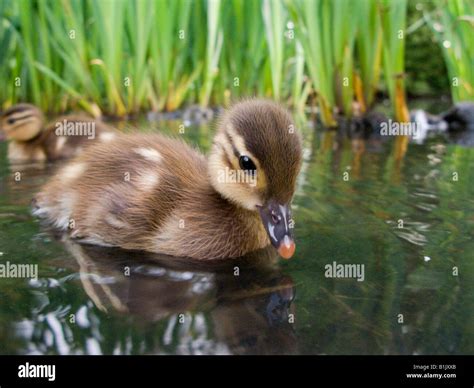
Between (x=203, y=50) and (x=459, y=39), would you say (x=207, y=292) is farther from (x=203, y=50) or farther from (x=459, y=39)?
(x=203, y=50)

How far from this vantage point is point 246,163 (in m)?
2.58

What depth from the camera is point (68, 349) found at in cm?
186

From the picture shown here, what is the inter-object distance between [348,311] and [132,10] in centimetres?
509

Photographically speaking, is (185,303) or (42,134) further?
(42,134)

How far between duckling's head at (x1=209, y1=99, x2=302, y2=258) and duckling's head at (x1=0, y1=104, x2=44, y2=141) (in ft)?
9.53

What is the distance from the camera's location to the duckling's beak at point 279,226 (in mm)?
2420

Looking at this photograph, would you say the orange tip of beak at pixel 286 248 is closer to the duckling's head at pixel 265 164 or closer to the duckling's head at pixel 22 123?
the duckling's head at pixel 265 164

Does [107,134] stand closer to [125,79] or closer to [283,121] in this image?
[283,121]

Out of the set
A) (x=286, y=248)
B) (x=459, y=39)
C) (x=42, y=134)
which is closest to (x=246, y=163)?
(x=286, y=248)

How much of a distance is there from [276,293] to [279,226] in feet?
0.94

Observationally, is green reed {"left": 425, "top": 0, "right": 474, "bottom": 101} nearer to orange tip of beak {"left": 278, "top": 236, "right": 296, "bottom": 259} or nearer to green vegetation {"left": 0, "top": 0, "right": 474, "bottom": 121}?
green vegetation {"left": 0, "top": 0, "right": 474, "bottom": 121}

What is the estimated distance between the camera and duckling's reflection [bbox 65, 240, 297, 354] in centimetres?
201

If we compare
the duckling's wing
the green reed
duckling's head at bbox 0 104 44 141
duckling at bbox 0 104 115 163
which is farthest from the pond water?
the green reed
